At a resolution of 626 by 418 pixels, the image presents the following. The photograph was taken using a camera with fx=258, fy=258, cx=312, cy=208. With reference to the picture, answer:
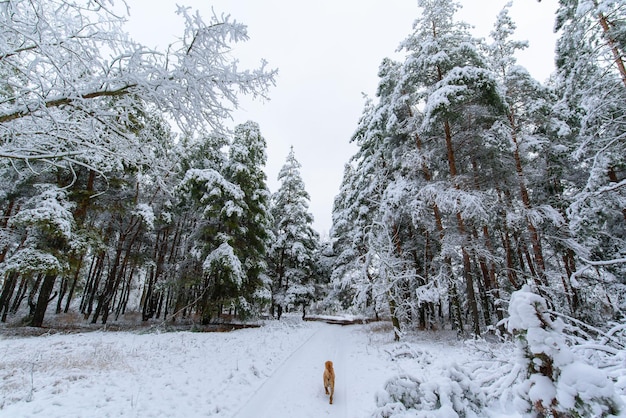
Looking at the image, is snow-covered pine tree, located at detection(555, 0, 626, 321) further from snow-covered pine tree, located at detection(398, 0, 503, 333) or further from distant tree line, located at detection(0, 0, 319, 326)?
distant tree line, located at detection(0, 0, 319, 326)

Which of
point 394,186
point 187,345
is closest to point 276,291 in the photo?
point 187,345

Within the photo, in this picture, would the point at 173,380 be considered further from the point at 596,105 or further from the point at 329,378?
the point at 596,105

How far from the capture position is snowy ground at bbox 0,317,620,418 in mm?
4699

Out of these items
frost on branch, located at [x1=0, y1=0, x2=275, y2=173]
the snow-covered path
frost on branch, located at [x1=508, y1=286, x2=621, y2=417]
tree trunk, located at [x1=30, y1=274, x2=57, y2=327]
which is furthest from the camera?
tree trunk, located at [x1=30, y1=274, x2=57, y2=327]

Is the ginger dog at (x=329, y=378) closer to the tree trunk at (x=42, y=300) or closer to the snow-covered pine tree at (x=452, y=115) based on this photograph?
the snow-covered pine tree at (x=452, y=115)

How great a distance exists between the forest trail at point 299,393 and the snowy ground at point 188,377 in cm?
2

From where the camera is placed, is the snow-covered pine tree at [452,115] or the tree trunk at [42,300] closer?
the snow-covered pine tree at [452,115]

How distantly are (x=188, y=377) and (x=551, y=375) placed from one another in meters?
7.31

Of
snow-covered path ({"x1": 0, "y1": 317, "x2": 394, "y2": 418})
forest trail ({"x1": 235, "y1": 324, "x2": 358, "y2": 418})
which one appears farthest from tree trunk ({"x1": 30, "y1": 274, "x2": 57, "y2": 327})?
forest trail ({"x1": 235, "y1": 324, "x2": 358, "y2": 418})

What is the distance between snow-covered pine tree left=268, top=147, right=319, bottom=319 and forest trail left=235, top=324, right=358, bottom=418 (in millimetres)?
14103

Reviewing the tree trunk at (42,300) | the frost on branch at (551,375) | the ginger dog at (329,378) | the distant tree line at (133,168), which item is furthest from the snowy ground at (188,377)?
the distant tree line at (133,168)

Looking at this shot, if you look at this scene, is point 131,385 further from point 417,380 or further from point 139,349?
point 417,380

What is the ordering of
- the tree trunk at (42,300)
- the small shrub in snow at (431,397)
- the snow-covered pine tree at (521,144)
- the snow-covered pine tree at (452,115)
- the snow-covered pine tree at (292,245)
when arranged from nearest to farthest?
the small shrub in snow at (431,397), the snow-covered pine tree at (452,115), the snow-covered pine tree at (521,144), the tree trunk at (42,300), the snow-covered pine tree at (292,245)

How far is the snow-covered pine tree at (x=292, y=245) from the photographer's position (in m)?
23.6
